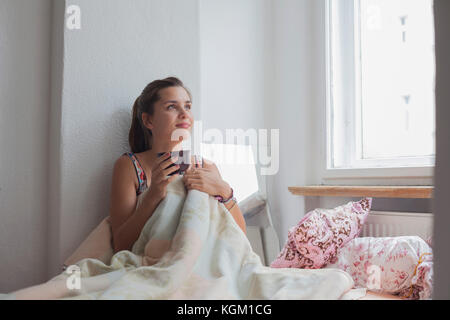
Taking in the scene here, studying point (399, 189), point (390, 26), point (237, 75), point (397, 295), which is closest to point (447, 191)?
Answer: point (397, 295)

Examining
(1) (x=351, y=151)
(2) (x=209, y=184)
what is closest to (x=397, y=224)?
(1) (x=351, y=151)

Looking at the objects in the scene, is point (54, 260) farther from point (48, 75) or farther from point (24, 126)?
point (48, 75)

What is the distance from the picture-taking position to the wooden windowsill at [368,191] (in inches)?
50.9

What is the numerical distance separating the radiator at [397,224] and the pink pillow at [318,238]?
0.11 m

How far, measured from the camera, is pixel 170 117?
46.4 inches

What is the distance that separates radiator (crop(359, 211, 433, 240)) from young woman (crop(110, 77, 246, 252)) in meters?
0.62

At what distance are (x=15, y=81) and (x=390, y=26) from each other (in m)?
1.51

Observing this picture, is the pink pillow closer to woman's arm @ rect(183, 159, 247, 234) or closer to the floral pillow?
the floral pillow

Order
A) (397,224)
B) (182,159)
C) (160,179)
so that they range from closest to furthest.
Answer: (160,179) < (182,159) < (397,224)

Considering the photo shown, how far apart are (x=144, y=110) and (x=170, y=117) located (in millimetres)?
95

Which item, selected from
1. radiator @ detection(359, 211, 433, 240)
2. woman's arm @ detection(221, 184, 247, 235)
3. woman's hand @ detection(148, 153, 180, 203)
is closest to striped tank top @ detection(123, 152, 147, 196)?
woman's hand @ detection(148, 153, 180, 203)
